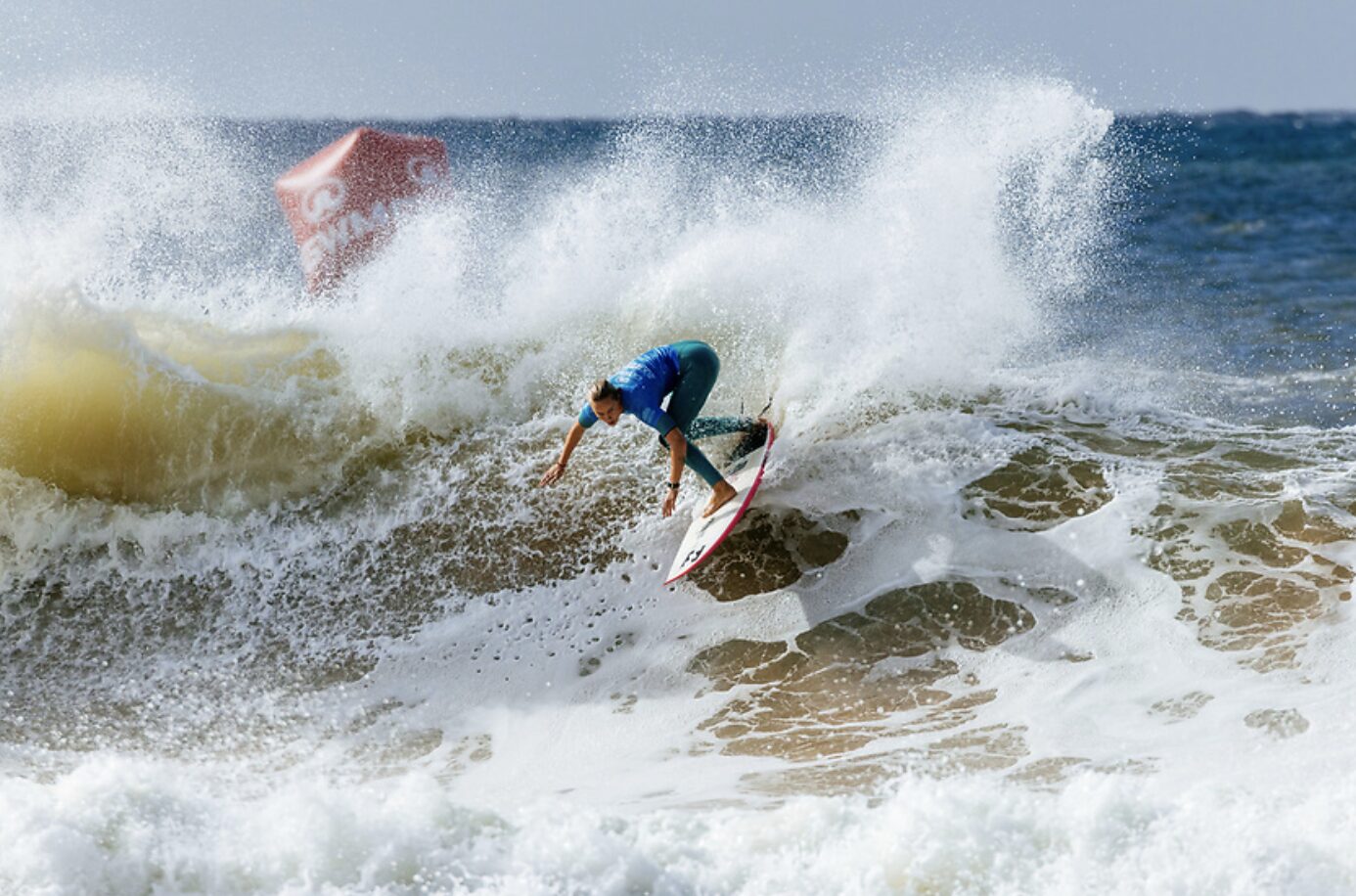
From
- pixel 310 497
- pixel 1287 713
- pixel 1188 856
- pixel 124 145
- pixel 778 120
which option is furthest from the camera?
pixel 778 120

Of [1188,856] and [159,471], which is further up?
[159,471]

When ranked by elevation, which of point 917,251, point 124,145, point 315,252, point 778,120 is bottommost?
point 917,251

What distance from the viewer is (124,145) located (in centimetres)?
1112

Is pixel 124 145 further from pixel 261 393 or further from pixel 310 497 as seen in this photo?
pixel 310 497

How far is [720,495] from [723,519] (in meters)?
0.14

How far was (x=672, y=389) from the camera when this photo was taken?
685cm

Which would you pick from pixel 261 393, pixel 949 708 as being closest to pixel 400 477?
pixel 261 393

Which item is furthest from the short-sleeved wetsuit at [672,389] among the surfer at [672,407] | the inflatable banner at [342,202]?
the inflatable banner at [342,202]

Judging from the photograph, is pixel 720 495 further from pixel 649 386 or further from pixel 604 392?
pixel 604 392

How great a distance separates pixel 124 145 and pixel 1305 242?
16.2 metres

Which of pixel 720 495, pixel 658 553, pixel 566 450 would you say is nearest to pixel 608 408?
pixel 566 450

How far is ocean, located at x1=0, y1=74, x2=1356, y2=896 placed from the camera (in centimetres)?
446

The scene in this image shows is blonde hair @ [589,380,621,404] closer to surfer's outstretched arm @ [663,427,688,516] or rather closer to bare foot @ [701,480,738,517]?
surfer's outstretched arm @ [663,427,688,516]

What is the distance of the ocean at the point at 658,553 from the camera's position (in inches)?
175
